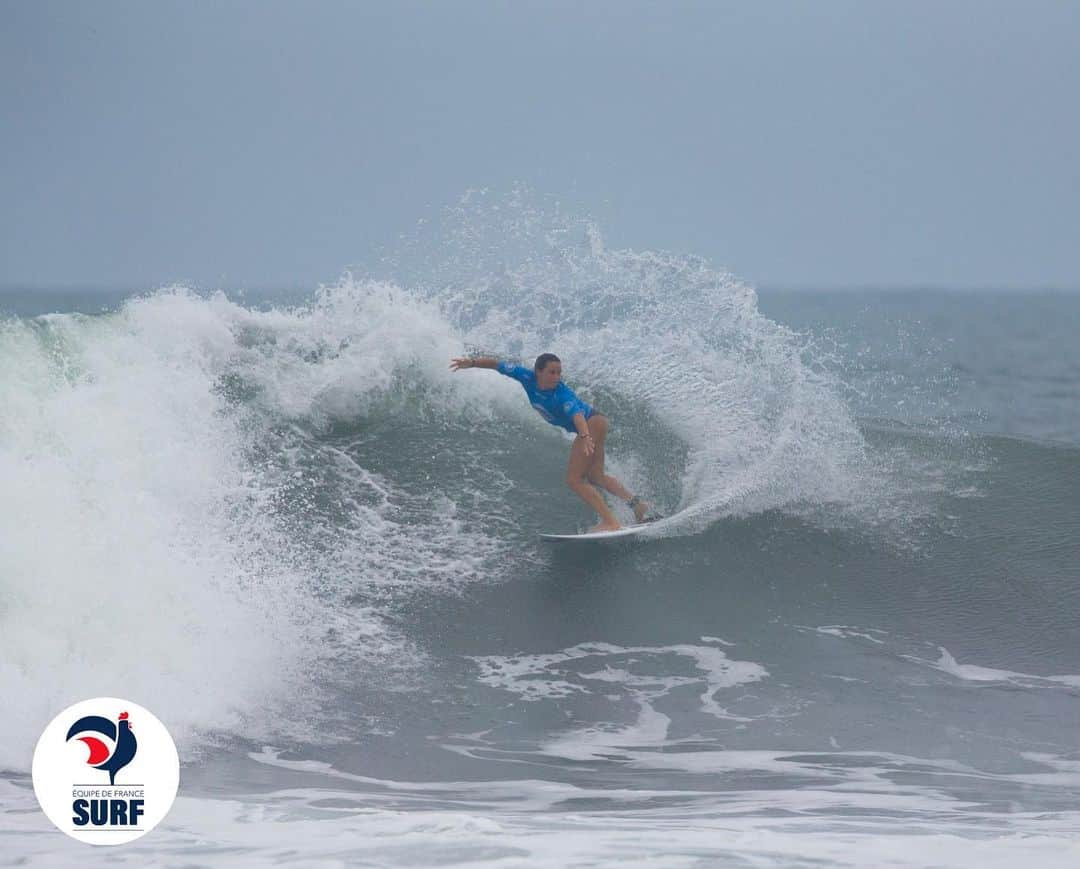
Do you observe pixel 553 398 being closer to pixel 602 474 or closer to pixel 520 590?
pixel 602 474

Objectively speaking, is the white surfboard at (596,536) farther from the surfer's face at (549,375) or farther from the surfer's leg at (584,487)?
the surfer's face at (549,375)

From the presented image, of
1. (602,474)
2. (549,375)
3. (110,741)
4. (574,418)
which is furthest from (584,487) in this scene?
(110,741)

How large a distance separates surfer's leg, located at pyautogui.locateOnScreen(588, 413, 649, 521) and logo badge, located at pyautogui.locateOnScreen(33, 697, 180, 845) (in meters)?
4.53

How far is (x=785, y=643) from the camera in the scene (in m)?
7.71

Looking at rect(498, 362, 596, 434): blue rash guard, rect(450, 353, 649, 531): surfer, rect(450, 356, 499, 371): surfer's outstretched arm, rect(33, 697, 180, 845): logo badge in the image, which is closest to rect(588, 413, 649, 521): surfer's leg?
rect(450, 353, 649, 531): surfer

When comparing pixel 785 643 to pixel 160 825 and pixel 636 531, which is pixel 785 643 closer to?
pixel 636 531

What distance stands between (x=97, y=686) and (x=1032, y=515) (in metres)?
7.19

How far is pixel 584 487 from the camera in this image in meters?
9.12

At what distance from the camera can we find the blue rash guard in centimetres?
895

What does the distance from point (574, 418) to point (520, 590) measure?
131 centimetres

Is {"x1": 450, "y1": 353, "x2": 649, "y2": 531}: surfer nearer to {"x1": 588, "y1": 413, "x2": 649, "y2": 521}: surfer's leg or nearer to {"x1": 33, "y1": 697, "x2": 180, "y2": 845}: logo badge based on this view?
{"x1": 588, "y1": 413, "x2": 649, "y2": 521}: surfer's leg

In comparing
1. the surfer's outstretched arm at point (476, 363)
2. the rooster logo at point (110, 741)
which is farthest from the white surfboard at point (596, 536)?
the rooster logo at point (110, 741)

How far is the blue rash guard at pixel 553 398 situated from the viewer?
352 inches

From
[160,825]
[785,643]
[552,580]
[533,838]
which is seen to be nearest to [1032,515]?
[785,643]
